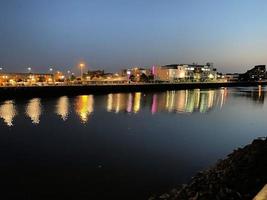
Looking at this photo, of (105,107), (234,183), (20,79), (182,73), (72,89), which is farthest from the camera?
(182,73)

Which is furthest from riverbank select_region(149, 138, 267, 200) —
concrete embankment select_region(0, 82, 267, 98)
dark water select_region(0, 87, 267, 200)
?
concrete embankment select_region(0, 82, 267, 98)

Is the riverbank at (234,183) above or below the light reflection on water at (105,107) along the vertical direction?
above

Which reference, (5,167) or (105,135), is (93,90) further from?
(5,167)

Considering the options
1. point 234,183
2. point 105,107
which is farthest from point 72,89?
point 234,183

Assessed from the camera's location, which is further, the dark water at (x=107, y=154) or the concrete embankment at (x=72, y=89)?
the concrete embankment at (x=72, y=89)

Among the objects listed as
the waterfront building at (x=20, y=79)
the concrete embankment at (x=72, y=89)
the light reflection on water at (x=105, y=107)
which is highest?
the waterfront building at (x=20, y=79)

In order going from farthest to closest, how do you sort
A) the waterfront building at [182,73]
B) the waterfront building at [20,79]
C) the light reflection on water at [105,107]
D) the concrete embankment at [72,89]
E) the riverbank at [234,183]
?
the waterfront building at [182,73] < the waterfront building at [20,79] < the concrete embankment at [72,89] < the light reflection on water at [105,107] < the riverbank at [234,183]

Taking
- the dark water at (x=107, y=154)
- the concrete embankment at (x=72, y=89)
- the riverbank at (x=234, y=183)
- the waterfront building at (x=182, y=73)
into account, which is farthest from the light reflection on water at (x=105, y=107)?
the waterfront building at (x=182, y=73)

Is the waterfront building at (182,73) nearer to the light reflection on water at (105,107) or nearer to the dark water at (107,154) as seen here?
the light reflection on water at (105,107)

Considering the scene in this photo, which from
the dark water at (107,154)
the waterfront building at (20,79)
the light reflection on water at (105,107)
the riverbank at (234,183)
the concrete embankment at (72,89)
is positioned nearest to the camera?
the riverbank at (234,183)

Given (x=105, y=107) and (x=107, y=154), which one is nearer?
(x=107, y=154)

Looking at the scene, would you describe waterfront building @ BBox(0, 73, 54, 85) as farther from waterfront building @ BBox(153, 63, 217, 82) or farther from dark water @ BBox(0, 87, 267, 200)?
dark water @ BBox(0, 87, 267, 200)

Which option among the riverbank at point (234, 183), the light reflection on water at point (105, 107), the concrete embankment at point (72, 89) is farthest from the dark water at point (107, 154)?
the concrete embankment at point (72, 89)

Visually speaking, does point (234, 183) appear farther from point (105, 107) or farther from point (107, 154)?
point (105, 107)
